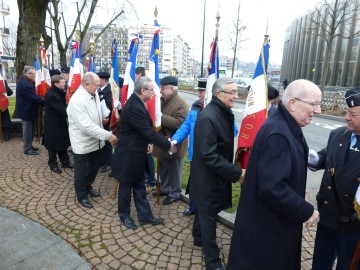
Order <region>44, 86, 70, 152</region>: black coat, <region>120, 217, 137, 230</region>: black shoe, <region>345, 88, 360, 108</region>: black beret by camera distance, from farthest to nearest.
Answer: <region>44, 86, 70, 152</region>: black coat < <region>120, 217, 137, 230</region>: black shoe < <region>345, 88, 360, 108</region>: black beret

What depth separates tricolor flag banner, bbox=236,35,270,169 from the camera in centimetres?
331

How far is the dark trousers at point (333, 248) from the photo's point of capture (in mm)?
2262

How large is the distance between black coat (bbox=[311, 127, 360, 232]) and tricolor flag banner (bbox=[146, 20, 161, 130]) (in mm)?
2595

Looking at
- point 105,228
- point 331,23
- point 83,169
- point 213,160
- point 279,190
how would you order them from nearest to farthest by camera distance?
1. point 279,190
2. point 213,160
3. point 105,228
4. point 83,169
5. point 331,23

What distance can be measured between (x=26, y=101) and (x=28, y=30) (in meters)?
3.33

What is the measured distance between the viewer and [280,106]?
209cm

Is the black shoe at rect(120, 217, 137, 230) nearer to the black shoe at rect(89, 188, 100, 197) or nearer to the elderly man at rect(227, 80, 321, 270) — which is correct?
the black shoe at rect(89, 188, 100, 197)

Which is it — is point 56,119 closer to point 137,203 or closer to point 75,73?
point 75,73

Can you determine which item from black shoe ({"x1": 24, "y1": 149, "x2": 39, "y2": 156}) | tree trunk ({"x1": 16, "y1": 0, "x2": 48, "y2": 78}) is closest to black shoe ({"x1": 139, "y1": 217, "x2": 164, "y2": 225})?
black shoe ({"x1": 24, "y1": 149, "x2": 39, "y2": 156})

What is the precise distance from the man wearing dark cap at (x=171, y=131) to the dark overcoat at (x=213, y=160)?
1529mm

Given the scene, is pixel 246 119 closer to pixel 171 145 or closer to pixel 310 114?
pixel 171 145

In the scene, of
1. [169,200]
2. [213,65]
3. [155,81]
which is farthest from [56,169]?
[213,65]

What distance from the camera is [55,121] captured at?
219 inches

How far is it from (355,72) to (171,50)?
11175 centimetres
